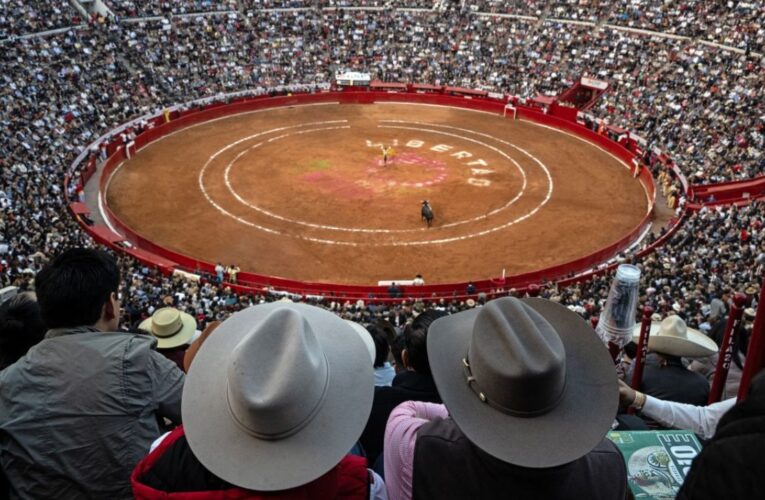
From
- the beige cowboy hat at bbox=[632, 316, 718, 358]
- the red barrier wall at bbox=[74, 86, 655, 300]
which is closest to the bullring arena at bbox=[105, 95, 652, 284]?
the red barrier wall at bbox=[74, 86, 655, 300]

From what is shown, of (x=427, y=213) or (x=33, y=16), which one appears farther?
(x=33, y=16)

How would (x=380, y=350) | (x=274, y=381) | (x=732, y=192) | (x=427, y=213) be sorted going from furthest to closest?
(x=732, y=192) < (x=427, y=213) < (x=380, y=350) < (x=274, y=381)

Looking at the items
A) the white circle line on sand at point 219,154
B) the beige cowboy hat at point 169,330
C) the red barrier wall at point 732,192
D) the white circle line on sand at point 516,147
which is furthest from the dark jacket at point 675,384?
the white circle line on sand at point 516,147

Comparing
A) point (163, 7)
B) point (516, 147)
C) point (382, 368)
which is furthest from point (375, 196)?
point (163, 7)

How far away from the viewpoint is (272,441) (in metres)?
3.13

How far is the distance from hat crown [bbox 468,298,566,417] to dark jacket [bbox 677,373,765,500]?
39.0 inches

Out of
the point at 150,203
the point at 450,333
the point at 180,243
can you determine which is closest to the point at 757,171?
the point at 180,243

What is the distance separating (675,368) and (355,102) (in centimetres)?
4382

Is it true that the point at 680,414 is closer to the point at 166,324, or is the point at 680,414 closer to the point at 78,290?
the point at 78,290

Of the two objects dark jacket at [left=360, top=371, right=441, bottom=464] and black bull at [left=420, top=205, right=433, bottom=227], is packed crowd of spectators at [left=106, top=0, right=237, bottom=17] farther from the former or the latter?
dark jacket at [left=360, top=371, right=441, bottom=464]

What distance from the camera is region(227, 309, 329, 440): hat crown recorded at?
3.01 meters

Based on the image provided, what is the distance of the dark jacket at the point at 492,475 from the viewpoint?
3250 millimetres

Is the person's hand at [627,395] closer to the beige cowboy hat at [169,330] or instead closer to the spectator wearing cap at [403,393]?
the spectator wearing cap at [403,393]

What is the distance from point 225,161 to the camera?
1476 inches
